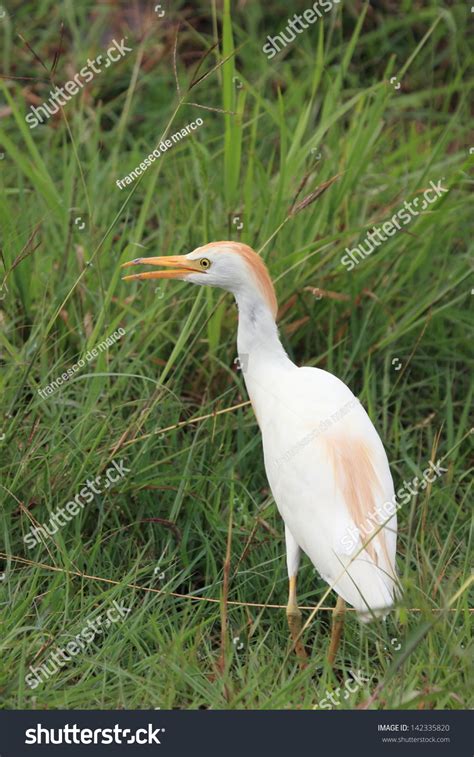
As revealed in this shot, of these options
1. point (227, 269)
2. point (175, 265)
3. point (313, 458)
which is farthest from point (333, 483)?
point (175, 265)

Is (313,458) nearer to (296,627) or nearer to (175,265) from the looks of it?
(296,627)

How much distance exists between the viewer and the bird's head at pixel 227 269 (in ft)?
9.50

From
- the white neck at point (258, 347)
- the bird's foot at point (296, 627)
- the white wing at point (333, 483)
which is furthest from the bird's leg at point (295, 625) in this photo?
the white neck at point (258, 347)

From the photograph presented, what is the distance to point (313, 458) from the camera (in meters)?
2.88

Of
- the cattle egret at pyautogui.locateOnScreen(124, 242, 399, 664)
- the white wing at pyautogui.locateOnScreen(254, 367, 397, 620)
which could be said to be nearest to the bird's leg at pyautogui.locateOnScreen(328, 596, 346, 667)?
the cattle egret at pyautogui.locateOnScreen(124, 242, 399, 664)

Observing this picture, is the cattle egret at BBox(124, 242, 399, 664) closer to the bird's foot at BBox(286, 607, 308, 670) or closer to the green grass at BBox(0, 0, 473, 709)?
the bird's foot at BBox(286, 607, 308, 670)

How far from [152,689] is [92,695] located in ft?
0.50

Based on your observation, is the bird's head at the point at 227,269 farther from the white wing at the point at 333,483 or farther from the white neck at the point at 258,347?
the white wing at the point at 333,483

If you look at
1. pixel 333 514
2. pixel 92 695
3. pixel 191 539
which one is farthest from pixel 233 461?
pixel 92 695

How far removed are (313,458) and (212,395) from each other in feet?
2.92

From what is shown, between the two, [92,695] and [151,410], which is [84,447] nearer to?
[151,410]

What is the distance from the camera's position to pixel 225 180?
153 inches

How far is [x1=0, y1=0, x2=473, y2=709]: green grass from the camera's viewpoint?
110 inches

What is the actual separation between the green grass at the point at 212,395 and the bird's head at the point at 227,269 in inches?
8.7
